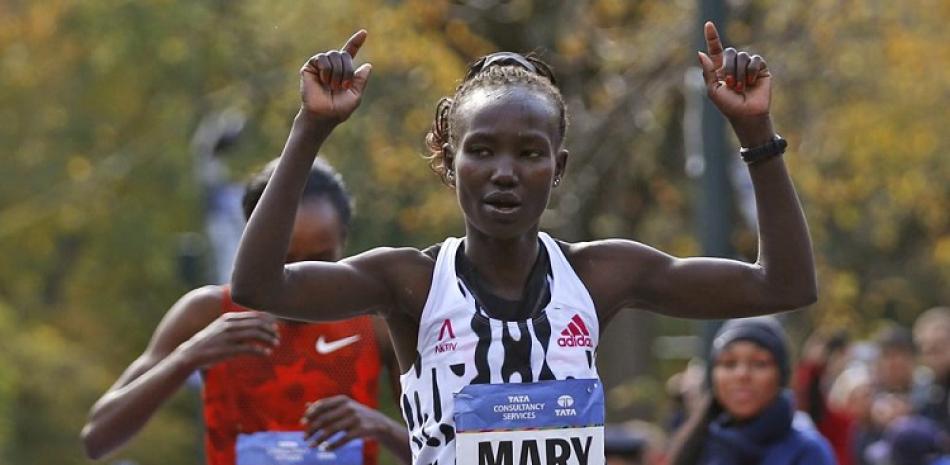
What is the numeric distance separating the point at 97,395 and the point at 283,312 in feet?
56.5

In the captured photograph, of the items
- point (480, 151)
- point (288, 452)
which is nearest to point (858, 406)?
point (288, 452)

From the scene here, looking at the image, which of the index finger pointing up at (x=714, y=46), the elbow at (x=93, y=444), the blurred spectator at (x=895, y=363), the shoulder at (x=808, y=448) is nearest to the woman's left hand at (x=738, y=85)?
the index finger pointing up at (x=714, y=46)

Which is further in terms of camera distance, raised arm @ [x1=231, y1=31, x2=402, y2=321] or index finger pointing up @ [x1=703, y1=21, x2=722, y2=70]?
index finger pointing up @ [x1=703, y1=21, x2=722, y2=70]

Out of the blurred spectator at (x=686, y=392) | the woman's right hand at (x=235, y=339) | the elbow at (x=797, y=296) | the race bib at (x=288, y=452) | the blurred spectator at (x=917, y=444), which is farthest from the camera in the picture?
the blurred spectator at (x=686, y=392)

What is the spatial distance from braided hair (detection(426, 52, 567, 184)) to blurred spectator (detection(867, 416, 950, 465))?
4.49m

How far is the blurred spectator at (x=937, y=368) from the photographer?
31.5 feet

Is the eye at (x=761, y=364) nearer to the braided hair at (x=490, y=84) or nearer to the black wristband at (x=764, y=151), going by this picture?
the braided hair at (x=490, y=84)

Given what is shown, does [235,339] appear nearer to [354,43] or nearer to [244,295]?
[244,295]

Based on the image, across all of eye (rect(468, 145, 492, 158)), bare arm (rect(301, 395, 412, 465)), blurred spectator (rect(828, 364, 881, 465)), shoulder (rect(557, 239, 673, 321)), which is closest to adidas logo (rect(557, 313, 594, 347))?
shoulder (rect(557, 239, 673, 321))

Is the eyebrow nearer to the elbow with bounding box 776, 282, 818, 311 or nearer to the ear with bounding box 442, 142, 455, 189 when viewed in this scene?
the ear with bounding box 442, 142, 455, 189

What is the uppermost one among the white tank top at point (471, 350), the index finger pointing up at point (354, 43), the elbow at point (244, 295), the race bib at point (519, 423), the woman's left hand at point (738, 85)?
the index finger pointing up at point (354, 43)

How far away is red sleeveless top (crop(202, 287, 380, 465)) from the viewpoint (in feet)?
20.1

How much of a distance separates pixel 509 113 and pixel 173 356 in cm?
192

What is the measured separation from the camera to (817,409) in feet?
34.7
